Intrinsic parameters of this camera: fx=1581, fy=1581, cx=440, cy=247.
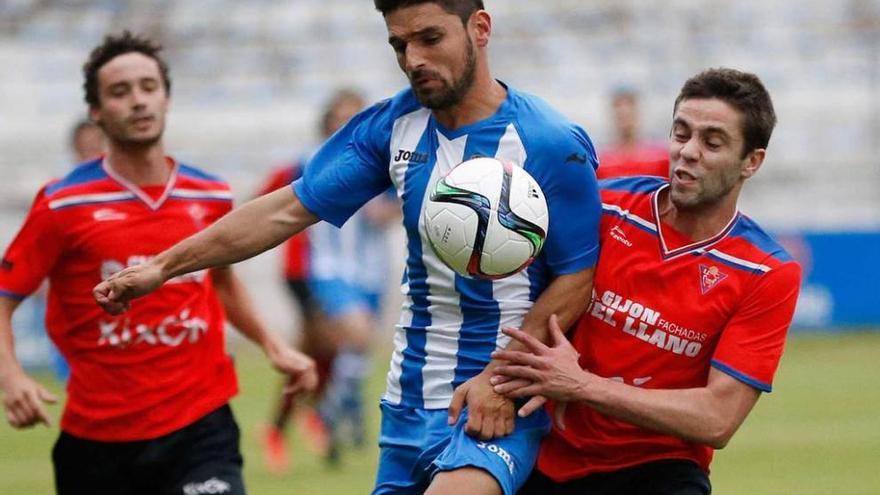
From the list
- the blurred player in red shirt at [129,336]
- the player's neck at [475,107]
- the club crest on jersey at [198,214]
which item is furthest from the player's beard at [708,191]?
the club crest on jersey at [198,214]

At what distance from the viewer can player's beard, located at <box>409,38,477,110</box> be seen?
4.82 metres

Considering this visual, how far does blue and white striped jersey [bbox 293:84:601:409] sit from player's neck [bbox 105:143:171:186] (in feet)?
4.83

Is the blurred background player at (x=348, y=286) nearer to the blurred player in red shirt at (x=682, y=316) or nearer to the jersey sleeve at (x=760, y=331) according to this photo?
the blurred player in red shirt at (x=682, y=316)

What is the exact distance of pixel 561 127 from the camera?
491 cm

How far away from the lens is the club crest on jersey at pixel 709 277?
5.07 metres

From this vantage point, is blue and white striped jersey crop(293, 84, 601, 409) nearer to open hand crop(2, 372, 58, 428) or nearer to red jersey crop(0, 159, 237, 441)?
red jersey crop(0, 159, 237, 441)

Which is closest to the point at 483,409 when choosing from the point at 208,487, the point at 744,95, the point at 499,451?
the point at 499,451

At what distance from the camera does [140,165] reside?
6.53 metres

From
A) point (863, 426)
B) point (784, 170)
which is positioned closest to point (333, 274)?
point (863, 426)

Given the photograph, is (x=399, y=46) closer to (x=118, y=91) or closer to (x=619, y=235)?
(x=619, y=235)

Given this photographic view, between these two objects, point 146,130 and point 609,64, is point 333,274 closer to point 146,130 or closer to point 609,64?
point 146,130

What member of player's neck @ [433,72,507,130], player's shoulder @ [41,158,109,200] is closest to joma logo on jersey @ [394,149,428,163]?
player's neck @ [433,72,507,130]

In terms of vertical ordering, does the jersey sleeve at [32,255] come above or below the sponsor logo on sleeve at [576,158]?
below

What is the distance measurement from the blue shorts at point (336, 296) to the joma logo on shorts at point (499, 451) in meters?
6.71
